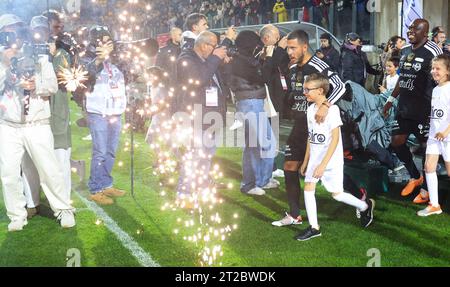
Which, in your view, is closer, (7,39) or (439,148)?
(7,39)

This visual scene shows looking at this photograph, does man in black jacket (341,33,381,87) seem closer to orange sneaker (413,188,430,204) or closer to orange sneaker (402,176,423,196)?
orange sneaker (402,176,423,196)

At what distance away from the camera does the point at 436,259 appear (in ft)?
17.7

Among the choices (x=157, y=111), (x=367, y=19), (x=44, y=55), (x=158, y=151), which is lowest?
(x=158, y=151)

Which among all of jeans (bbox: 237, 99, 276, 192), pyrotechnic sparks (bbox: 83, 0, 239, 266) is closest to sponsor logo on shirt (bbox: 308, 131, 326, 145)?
pyrotechnic sparks (bbox: 83, 0, 239, 266)

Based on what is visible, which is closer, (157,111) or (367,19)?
(157,111)

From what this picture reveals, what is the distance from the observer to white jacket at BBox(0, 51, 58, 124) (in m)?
5.96

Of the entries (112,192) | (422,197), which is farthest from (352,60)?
(112,192)

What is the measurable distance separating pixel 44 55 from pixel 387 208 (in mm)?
4334

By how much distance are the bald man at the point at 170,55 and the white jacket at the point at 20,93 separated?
3850mm

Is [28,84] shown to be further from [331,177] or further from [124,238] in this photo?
[331,177]

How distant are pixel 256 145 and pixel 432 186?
2.32m

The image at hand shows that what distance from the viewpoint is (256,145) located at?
7848mm
